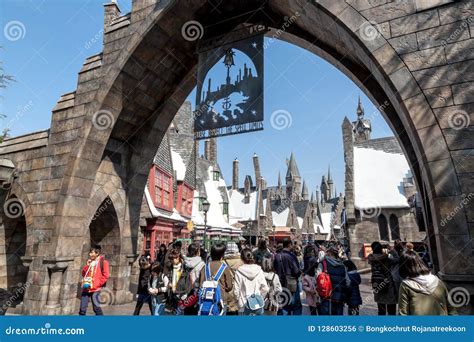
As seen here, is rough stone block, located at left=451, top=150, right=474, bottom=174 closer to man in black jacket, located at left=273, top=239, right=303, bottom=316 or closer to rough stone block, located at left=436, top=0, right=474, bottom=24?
rough stone block, located at left=436, top=0, right=474, bottom=24

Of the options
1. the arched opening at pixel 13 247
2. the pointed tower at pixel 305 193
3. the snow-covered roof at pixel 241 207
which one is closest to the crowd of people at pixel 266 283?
the arched opening at pixel 13 247

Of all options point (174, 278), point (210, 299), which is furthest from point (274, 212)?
point (210, 299)

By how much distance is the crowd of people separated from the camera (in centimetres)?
286

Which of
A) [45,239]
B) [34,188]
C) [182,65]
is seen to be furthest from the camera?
[182,65]

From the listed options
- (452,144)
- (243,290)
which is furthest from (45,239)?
(452,144)

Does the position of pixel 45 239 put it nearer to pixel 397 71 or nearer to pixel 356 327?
pixel 356 327

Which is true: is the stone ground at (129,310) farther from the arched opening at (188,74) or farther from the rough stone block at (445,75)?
the rough stone block at (445,75)

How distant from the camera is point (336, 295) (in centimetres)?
517

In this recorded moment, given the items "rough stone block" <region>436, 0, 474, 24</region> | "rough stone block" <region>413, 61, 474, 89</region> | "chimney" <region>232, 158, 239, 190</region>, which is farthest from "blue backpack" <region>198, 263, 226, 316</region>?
"chimney" <region>232, 158, 239, 190</region>

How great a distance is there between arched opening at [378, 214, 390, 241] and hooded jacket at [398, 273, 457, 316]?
2052cm

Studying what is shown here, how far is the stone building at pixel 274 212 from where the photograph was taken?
117 ft

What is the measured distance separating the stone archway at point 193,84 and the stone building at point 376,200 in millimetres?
15403

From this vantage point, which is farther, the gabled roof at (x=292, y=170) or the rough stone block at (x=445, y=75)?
the gabled roof at (x=292, y=170)

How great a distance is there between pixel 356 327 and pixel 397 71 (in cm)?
367
